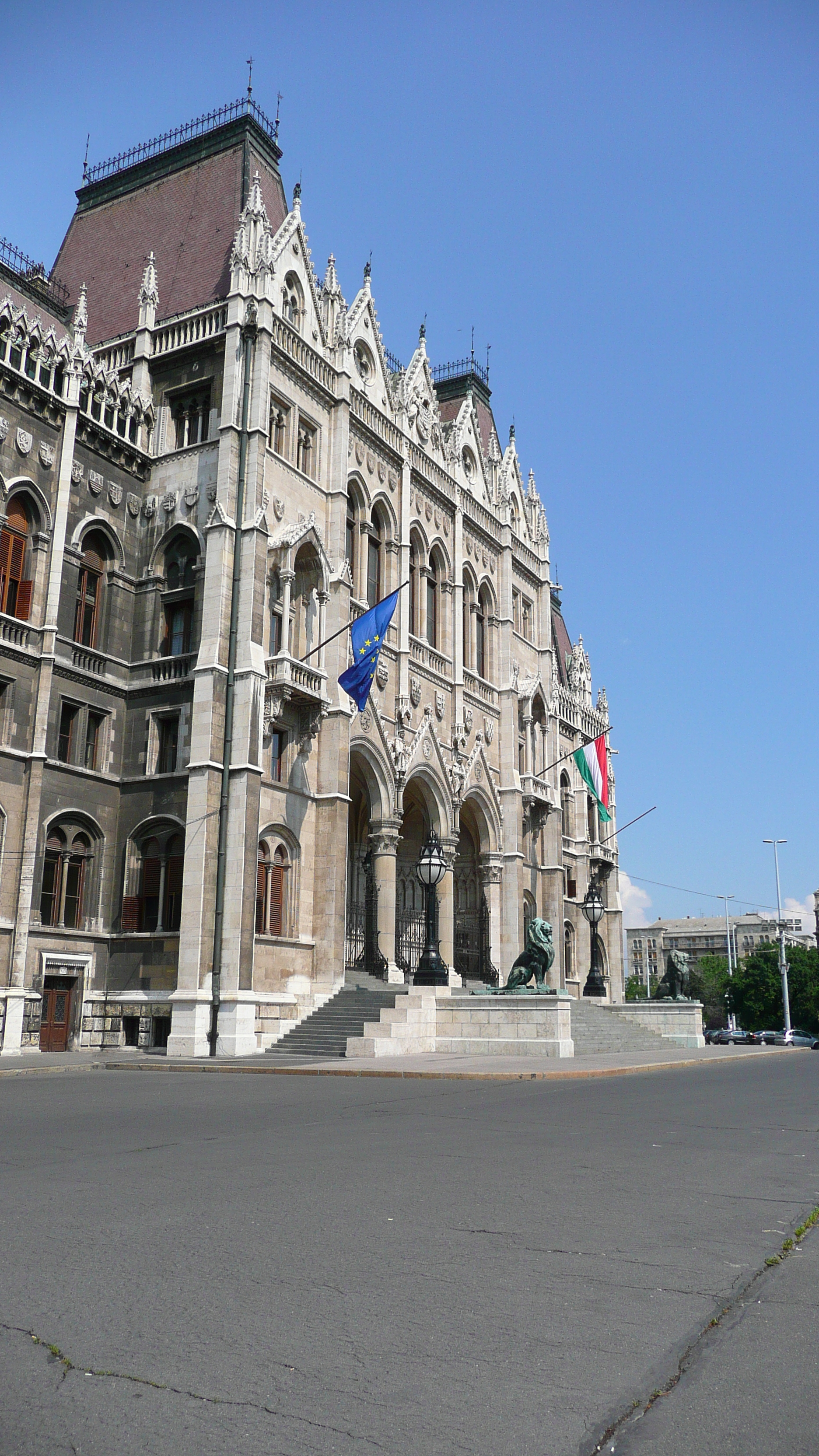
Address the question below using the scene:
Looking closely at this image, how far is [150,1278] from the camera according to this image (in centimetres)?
533

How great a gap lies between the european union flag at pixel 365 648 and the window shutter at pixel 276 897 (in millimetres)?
4812

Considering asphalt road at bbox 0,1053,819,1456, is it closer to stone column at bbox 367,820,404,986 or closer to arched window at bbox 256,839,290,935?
arched window at bbox 256,839,290,935

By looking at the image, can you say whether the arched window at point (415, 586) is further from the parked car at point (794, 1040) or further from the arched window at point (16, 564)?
the parked car at point (794, 1040)

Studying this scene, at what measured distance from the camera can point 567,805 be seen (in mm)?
57562

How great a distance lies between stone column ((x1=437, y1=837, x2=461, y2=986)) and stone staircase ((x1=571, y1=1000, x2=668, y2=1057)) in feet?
15.7

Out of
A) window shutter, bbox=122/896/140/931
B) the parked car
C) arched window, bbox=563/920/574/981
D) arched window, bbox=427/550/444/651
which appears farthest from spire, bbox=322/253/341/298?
the parked car

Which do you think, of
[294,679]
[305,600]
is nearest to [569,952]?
[305,600]

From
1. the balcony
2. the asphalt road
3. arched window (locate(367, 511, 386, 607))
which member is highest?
arched window (locate(367, 511, 386, 607))

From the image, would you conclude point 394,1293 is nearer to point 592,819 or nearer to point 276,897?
point 276,897

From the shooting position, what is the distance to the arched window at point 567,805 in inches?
2218

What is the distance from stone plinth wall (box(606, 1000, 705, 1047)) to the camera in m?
37.3

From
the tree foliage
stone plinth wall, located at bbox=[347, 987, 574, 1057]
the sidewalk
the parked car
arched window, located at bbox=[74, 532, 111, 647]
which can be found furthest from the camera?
the tree foliage

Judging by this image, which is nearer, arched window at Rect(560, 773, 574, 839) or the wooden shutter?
the wooden shutter

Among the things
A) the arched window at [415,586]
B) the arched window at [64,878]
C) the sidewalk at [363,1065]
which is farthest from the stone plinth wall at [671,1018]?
the arched window at [64,878]
